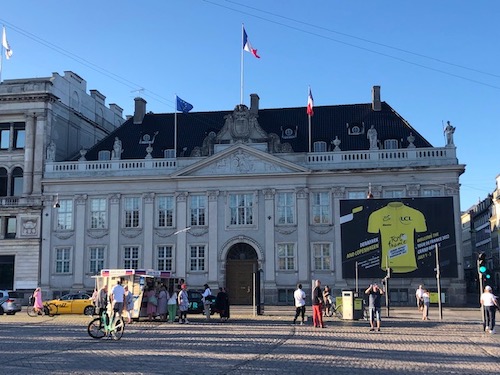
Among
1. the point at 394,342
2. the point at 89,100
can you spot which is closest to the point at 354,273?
the point at 394,342

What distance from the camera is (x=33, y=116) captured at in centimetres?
5394

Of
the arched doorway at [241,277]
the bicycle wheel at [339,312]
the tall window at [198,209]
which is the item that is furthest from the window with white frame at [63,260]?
the bicycle wheel at [339,312]

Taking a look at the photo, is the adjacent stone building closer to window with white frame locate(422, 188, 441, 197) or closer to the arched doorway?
the arched doorway

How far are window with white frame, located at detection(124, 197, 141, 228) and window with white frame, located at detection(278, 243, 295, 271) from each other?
11.8m

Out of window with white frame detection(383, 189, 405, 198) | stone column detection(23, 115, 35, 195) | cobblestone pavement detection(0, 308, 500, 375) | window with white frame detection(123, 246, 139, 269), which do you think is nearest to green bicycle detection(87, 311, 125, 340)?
cobblestone pavement detection(0, 308, 500, 375)

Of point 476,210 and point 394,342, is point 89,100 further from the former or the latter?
point 476,210

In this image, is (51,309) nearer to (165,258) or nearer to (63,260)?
(165,258)

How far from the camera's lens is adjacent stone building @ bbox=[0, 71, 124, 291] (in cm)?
5197

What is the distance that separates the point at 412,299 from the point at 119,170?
2530 centimetres

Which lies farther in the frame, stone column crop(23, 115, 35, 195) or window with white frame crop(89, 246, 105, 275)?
stone column crop(23, 115, 35, 195)

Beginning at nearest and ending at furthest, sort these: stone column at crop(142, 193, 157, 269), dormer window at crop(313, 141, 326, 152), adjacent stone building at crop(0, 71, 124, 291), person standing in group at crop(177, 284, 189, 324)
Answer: person standing in group at crop(177, 284, 189, 324) → stone column at crop(142, 193, 157, 269) → dormer window at crop(313, 141, 326, 152) → adjacent stone building at crop(0, 71, 124, 291)

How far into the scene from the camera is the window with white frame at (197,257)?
162ft

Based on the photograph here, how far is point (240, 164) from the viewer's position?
162 feet

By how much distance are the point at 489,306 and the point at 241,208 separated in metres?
28.3
